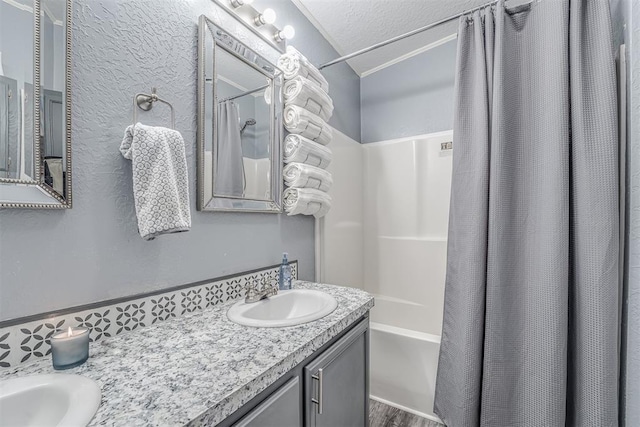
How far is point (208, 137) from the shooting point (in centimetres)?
107

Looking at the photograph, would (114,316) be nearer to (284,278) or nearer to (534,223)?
(284,278)

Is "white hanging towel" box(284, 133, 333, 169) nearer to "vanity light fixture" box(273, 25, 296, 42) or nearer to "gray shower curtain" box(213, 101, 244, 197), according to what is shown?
"gray shower curtain" box(213, 101, 244, 197)

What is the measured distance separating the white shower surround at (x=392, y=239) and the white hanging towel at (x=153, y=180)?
100cm

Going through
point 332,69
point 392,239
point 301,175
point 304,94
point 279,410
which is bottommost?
point 279,410

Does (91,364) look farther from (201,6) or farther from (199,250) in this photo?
(201,6)

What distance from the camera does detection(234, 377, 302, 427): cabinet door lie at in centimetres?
61

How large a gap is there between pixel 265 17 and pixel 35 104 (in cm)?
97

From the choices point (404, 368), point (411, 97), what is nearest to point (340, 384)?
point (404, 368)

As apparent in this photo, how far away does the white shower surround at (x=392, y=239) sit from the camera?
172 centimetres

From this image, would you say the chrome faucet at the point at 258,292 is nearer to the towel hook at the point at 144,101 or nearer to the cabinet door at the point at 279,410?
the cabinet door at the point at 279,410

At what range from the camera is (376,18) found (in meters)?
1.73

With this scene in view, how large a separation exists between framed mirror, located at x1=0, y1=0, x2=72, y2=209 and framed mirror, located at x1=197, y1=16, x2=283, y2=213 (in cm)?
39

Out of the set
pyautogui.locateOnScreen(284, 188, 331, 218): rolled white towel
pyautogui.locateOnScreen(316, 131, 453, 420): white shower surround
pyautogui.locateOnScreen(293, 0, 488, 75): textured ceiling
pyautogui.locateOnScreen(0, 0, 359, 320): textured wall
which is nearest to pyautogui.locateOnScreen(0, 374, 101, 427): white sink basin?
pyautogui.locateOnScreen(0, 0, 359, 320): textured wall

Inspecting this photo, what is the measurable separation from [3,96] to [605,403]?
203 cm
